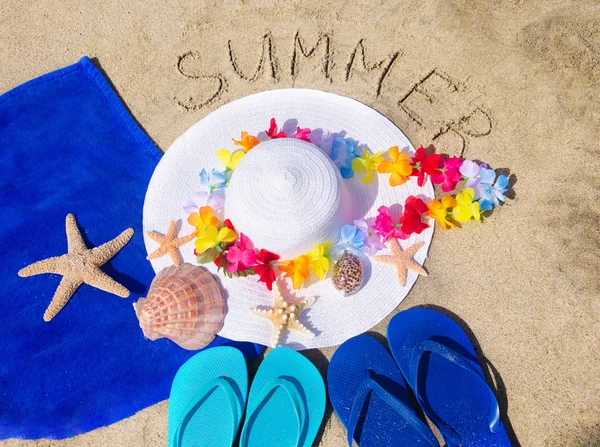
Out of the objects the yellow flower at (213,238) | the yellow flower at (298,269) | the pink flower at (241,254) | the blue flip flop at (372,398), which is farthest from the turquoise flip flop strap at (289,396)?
the yellow flower at (213,238)

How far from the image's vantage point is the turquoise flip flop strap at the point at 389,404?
2.46 m

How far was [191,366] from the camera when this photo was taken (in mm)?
2723

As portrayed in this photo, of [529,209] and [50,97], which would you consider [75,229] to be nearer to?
[50,97]

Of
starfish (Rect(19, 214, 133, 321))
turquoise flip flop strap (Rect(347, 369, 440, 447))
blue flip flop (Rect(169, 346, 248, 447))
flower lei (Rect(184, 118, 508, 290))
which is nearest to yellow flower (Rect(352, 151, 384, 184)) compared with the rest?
flower lei (Rect(184, 118, 508, 290))

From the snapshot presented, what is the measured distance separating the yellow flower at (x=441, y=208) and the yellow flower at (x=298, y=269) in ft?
2.61

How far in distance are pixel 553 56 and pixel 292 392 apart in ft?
9.08

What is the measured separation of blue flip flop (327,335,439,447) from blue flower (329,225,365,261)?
52 centimetres

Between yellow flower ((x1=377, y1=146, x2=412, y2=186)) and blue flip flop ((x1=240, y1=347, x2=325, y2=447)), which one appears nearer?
blue flip flop ((x1=240, y1=347, x2=325, y2=447))

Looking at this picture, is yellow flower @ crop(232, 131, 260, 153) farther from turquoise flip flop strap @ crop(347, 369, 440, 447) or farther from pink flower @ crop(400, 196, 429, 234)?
turquoise flip flop strap @ crop(347, 369, 440, 447)

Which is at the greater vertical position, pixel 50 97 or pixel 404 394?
pixel 50 97

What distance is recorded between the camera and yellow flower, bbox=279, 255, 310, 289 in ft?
8.26

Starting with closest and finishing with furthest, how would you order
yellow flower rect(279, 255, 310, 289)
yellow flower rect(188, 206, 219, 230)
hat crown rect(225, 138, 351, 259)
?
hat crown rect(225, 138, 351, 259), yellow flower rect(279, 255, 310, 289), yellow flower rect(188, 206, 219, 230)

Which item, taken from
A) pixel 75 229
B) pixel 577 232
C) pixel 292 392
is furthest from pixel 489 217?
pixel 75 229

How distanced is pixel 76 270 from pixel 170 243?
59 cm
